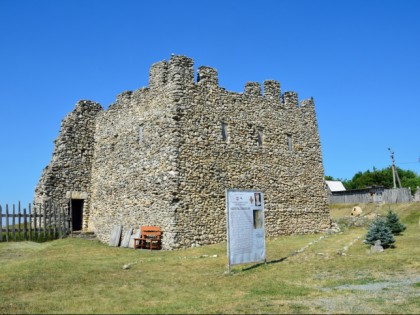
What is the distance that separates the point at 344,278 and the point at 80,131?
20.1 metres

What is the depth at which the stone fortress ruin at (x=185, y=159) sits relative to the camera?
21.8 metres

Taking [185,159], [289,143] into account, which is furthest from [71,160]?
[289,143]

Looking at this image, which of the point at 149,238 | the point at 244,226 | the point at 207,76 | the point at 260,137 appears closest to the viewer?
the point at 244,226

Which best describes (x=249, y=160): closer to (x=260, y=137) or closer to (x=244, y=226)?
(x=260, y=137)

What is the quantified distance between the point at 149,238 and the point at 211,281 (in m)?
9.00

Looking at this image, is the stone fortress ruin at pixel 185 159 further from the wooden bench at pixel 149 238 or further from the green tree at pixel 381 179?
the green tree at pixel 381 179

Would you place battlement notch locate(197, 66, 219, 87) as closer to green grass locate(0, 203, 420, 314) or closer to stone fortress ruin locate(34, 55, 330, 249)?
stone fortress ruin locate(34, 55, 330, 249)

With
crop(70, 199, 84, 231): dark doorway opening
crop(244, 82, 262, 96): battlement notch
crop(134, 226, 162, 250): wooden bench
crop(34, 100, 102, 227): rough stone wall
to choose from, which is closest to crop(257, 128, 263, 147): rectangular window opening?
crop(244, 82, 262, 96): battlement notch

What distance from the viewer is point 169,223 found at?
20969mm

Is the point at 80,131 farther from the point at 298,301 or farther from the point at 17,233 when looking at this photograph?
the point at 298,301

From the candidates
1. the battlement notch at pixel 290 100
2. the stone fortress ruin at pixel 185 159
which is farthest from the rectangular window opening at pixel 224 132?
the battlement notch at pixel 290 100

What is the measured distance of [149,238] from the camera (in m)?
21.5

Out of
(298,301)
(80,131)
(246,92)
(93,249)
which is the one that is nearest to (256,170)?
(246,92)

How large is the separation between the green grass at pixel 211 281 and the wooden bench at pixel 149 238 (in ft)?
A: 3.64
